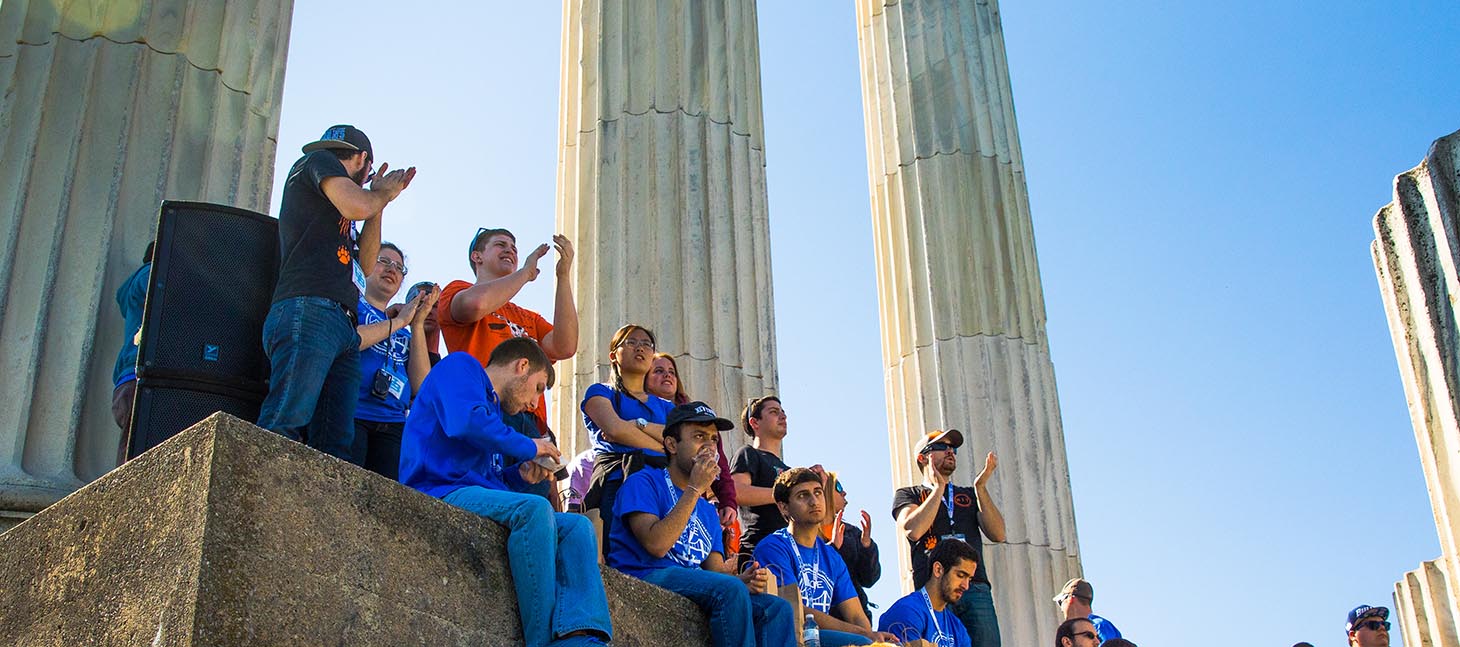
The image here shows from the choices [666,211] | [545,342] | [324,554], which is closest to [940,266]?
[666,211]

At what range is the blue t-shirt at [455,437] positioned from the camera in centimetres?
638

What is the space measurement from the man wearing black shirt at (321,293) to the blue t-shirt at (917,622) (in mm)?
3588

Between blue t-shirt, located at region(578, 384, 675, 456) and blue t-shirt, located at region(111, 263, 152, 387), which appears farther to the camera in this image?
blue t-shirt, located at region(578, 384, 675, 456)

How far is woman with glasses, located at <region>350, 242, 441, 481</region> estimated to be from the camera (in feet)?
25.6

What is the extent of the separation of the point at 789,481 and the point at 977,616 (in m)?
2.28

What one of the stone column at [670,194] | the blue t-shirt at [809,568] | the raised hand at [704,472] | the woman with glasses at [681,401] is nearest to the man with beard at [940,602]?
the blue t-shirt at [809,568]

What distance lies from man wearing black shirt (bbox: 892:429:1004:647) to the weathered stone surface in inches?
201

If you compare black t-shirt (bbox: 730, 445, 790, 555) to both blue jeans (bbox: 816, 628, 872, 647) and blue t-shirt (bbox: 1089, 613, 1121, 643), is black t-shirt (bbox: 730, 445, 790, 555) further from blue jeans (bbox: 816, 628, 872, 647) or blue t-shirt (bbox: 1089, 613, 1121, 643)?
blue t-shirt (bbox: 1089, 613, 1121, 643)

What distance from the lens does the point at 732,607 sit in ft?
22.4

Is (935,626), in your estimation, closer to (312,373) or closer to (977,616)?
(977,616)

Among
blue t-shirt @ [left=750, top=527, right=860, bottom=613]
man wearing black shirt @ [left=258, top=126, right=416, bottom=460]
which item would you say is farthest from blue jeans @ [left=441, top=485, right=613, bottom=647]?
blue t-shirt @ [left=750, top=527, right=860, bottom=613]

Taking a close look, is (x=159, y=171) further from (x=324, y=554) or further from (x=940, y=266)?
(x=940, y=266)

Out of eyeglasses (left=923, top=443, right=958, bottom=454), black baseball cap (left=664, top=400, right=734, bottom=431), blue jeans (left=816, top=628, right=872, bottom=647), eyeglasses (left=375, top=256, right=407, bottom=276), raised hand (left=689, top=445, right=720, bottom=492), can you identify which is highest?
eyeglasses (left=375, top=256, right=407, bottom=276)

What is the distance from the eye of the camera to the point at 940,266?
1762cm
